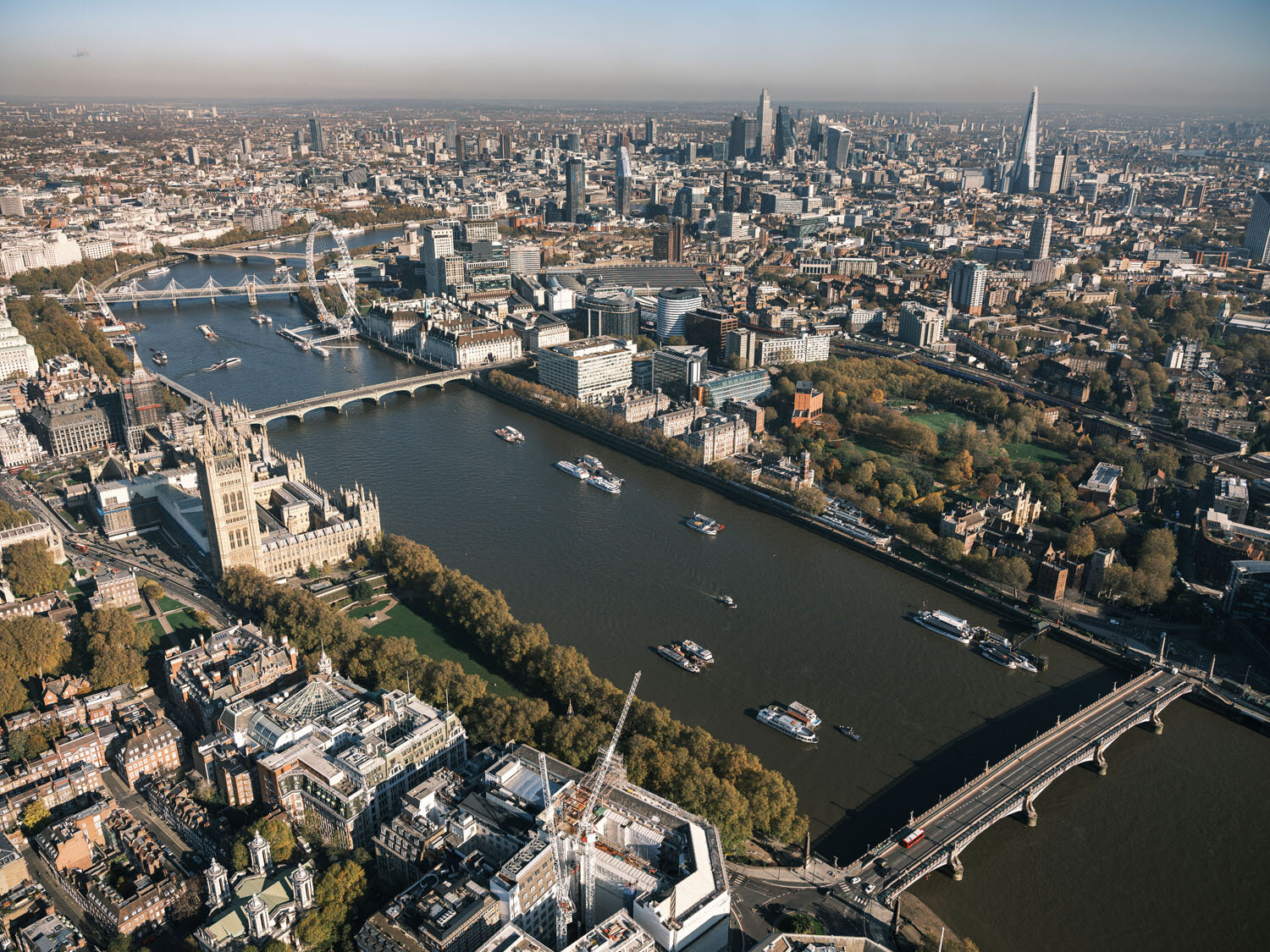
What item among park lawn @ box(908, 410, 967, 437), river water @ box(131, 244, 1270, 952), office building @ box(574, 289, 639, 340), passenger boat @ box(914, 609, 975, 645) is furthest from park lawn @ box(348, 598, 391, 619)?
office building @ box(574, 289, 639, 340)

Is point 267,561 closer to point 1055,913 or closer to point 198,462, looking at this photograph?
point 198,462

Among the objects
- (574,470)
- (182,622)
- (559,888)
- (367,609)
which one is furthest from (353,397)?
(559,888)

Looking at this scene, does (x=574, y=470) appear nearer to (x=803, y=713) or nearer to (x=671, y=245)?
(x=803, y=713)

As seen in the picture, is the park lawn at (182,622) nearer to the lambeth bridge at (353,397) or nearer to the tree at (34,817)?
the tree at (34,817)

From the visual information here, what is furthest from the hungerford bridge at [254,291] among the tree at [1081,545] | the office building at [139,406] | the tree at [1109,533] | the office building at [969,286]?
the tree at [1109,533]

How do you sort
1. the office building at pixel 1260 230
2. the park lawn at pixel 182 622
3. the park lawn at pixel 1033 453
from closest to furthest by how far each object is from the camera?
1. the park lawn at pixel 182 622
2. the park lawn at pixel 1033 453
3. the office building at pixel 1260 230
